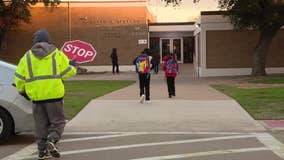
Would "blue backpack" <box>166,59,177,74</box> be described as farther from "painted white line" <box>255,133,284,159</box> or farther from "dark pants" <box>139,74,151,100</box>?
"painted white line" <box>255,133,284,159</box>

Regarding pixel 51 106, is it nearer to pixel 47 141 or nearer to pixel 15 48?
pixel 47 141

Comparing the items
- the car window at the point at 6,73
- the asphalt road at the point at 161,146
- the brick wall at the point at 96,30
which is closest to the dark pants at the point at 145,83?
the asphalt road at the point at 161,146

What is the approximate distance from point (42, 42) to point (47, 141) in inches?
56.5

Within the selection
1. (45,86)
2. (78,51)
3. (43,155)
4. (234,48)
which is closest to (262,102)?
(78,51)

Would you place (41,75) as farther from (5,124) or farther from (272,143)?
(272,143)

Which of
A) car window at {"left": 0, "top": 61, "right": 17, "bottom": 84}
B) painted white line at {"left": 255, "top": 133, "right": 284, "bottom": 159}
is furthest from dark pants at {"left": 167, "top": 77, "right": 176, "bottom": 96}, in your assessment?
car window at {"left": 0, "top": 61, "right": 17, "bottom": 84}

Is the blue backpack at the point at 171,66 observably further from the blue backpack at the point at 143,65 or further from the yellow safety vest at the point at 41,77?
the yellow safety vest at the point at 41,77

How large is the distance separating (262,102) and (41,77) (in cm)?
1012

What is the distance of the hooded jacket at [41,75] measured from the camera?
26.6 feet

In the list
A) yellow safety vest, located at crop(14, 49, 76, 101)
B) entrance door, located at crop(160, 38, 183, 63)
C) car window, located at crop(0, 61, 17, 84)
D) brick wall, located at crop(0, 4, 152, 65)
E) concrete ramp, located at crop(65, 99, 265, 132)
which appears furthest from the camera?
entrance door, located at crop(160, 38, 183, 63)

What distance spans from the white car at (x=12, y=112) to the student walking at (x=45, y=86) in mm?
1890

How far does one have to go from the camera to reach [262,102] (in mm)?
16922

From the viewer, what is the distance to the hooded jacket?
812 centimetres

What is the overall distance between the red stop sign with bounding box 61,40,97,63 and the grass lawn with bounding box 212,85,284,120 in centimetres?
452
